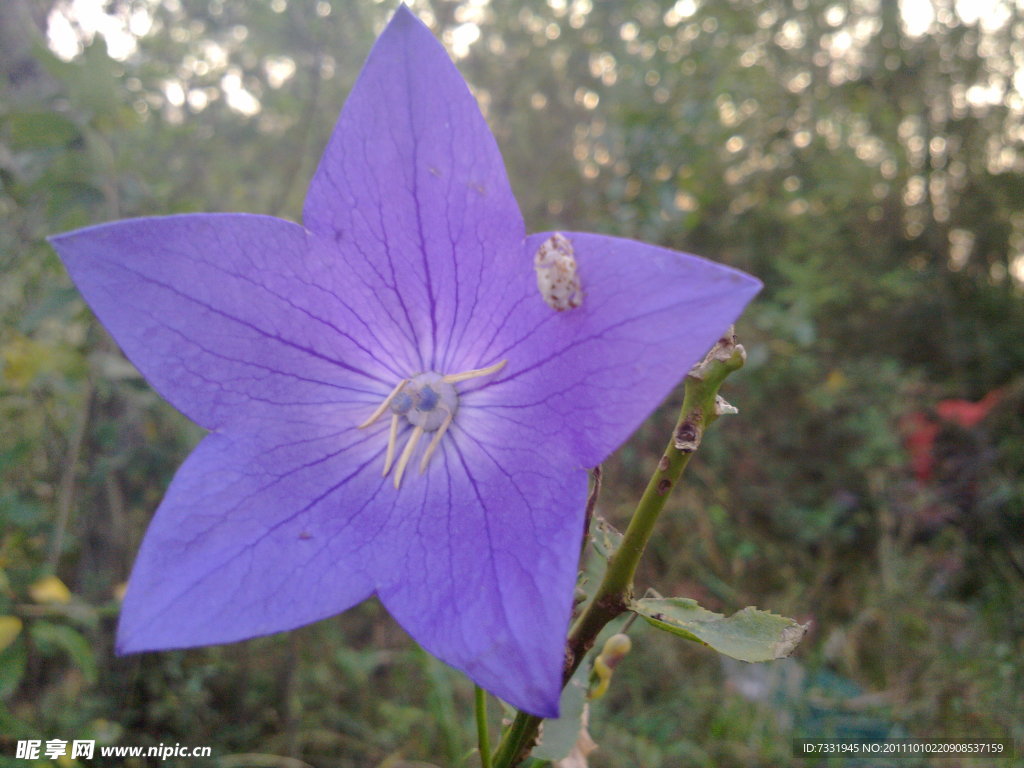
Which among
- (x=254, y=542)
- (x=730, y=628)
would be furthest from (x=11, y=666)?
(x=730, y=628)

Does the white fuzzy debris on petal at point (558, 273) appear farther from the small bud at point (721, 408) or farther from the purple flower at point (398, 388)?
the small bud at point (721, 408)

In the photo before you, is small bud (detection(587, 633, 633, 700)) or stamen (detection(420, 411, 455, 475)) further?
stamen (detection(420, 411, 455, 475))

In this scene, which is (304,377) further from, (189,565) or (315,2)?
(315,2)

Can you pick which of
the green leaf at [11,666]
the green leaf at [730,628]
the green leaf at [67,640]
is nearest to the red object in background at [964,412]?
the green leaf at [730,628]

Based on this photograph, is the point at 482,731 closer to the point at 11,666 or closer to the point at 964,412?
the point at 11,666

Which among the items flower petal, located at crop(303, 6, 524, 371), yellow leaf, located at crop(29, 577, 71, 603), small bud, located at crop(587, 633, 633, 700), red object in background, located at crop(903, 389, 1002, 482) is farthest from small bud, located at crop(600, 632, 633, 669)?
red object in background, located at crop(903, 389, 1002, 482)

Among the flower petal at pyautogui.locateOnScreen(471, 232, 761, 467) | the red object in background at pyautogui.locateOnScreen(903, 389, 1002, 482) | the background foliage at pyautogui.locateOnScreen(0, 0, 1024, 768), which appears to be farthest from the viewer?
the red object in background at pyautogui.locateOnScreen(903, 389, 1002, 482)

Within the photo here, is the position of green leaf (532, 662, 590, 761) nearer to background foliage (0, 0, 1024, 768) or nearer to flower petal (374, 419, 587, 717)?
flower petal (374, 419, 587, 717)
